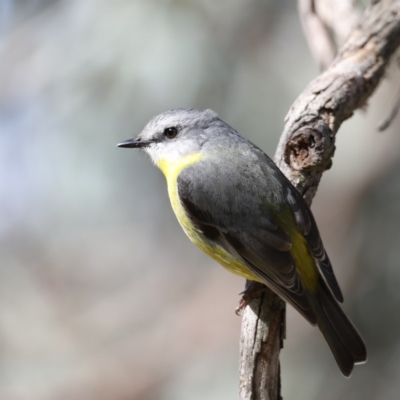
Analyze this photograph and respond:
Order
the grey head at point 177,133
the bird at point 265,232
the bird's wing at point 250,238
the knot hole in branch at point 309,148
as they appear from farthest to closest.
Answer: the grey head at point 177,133 → the knot hole in branch at point 309,148 → the bird at point 265,232 → the bird's wing at point 250,238

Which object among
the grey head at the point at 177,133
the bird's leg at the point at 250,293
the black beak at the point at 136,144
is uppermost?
the black beak at the point at 136,144

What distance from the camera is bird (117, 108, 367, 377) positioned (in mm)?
3166

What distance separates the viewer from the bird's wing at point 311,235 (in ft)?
10.6

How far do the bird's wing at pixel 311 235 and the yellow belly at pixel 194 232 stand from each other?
12.9 inches

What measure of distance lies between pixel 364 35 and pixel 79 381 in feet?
12.5

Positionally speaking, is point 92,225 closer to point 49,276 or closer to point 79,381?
point 49,276

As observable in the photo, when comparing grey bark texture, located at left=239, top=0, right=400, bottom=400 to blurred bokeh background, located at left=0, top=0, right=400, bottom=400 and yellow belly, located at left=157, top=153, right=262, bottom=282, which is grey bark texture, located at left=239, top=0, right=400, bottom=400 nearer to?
yellow belly, located at left=157, top=153, right=262, bottom=282

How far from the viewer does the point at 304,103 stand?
359 cm

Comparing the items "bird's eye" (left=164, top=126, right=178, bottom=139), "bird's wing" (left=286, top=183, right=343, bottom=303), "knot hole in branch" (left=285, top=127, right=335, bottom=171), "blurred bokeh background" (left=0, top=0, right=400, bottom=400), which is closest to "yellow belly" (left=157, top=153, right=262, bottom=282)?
"bird's eye" (left=164, top=126, right=178, bottom=139)

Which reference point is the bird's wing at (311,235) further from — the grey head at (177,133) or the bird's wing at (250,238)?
the grey head at (177,133)

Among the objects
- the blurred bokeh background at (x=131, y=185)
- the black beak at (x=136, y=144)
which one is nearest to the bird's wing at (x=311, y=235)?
the black beak at (x=136, y=144)

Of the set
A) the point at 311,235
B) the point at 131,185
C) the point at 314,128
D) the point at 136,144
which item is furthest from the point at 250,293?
the point at 131,185

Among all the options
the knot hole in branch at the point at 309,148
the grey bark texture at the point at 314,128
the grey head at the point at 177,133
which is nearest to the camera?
the grey bark texture at the point at 314,128

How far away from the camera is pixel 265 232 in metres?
3.21
